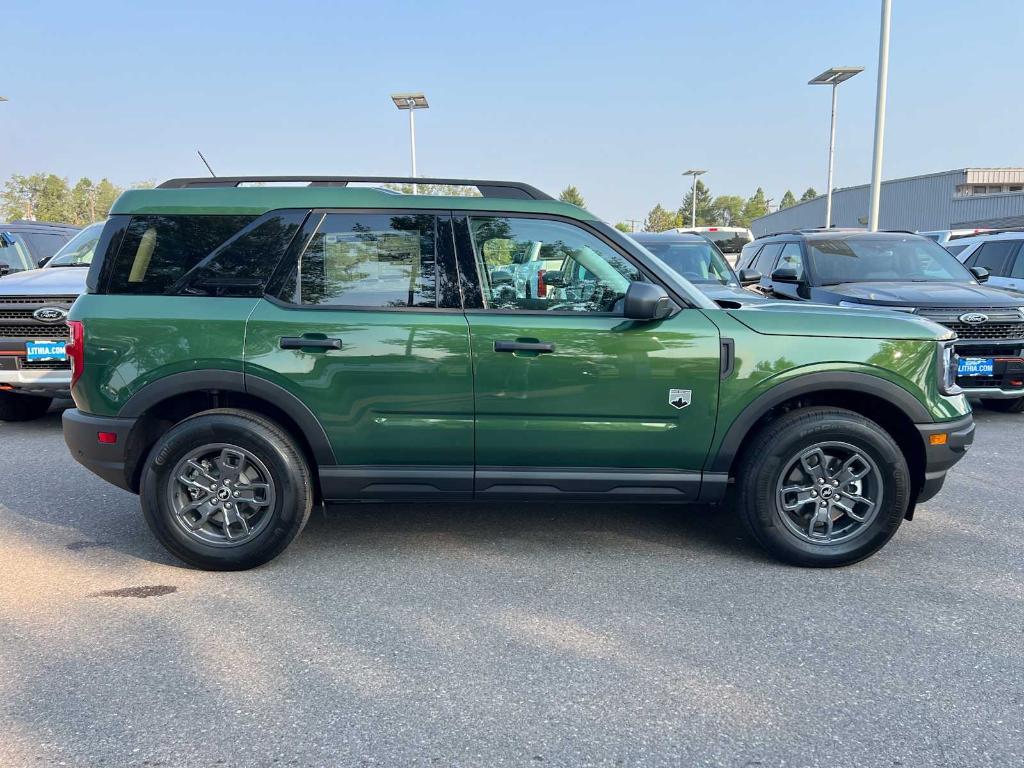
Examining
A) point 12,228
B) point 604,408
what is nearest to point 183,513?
point 604,408

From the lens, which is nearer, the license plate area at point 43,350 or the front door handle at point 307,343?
the front door handle at point 307,343

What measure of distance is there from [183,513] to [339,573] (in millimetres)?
832

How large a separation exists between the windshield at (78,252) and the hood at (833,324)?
697 cm

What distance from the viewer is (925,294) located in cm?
698

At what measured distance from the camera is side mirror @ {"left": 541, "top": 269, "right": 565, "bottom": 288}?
3.74 meters

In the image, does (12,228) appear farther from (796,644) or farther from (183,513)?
(796,644)

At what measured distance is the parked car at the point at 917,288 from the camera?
6.71 meters

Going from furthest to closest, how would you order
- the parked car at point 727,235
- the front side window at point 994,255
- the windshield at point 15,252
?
the parked car at point 727,235 → the windshield at point 15,252 → the front side window at point 994,255

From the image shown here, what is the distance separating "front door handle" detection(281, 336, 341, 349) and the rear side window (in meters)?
0.63

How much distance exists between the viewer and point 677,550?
159 inches

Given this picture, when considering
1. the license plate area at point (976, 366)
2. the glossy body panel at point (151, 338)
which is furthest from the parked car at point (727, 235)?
the glossy body panel at point (151, 338)

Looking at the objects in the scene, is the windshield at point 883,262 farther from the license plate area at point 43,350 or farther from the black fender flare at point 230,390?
Result: the license plate area at point 43,350

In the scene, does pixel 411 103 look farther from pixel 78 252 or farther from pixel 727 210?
pixel 727 210

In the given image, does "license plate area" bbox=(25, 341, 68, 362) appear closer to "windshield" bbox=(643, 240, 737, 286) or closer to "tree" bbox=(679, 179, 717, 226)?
"windshield" bbox=(643, 240, 737, 286)
